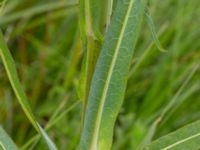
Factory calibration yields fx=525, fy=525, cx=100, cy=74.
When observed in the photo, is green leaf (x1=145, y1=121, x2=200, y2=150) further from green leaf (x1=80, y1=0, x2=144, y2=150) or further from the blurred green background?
the blurred green background

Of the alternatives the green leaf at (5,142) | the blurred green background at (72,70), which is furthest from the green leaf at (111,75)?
the blurred green background at (72,70)

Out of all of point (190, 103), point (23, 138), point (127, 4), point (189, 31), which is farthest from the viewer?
point (189, 31)

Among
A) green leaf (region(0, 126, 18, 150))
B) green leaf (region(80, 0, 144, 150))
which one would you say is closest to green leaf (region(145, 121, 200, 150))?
green leaf (region(80, 0, 144, 150))

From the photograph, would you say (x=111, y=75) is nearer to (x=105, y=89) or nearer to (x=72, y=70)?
(x=105, y=89)

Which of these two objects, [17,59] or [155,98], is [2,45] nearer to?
[155,98]

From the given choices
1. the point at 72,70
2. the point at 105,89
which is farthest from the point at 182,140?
the point at 72,70

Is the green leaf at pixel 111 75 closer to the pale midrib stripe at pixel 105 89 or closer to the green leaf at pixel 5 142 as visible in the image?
the pale midrib stripe at pixel 105 89

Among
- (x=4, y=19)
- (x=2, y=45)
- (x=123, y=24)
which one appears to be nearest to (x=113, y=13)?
(x=123, y=24)
